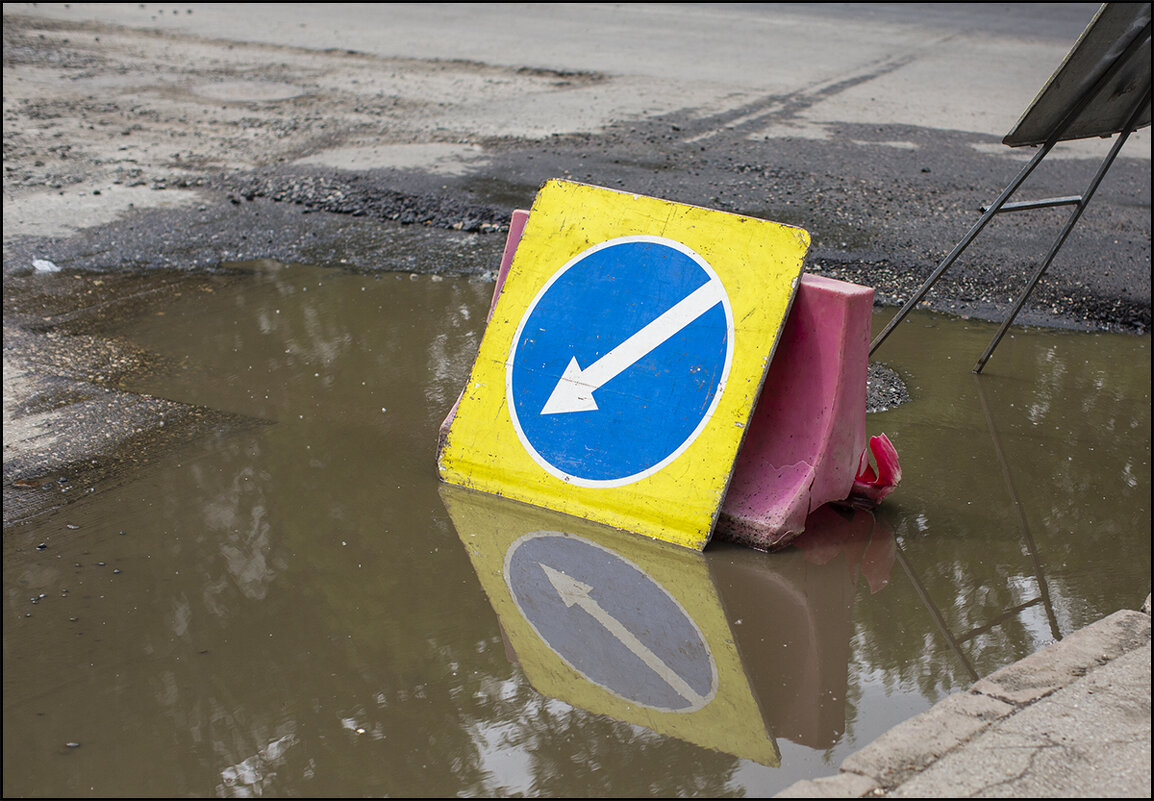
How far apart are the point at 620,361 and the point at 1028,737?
1.86 metres

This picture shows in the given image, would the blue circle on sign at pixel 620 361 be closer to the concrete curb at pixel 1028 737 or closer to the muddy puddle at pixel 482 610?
the muddy puddle at pixel 482 610

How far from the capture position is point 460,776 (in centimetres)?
262

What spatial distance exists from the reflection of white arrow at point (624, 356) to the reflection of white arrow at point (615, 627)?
0.65m

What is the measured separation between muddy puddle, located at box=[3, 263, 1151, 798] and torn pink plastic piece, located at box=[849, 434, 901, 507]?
82mm

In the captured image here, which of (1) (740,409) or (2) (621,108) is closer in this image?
(1) (740,409)

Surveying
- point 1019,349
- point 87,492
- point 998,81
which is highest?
point 998,81

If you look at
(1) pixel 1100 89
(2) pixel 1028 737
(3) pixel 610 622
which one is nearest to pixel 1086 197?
(1) pixel 1100 89

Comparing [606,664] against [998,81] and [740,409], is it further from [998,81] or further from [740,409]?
[998,81]

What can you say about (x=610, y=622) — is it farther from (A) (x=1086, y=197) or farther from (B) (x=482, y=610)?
(A) (x=1086, y=197)

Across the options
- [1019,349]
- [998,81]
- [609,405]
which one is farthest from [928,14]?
[609,405]

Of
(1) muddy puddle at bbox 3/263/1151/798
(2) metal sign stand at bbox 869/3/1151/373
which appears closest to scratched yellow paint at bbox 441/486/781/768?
(1) muddy puddle at bbox 3/263/1151/798

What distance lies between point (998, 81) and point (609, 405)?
903cm

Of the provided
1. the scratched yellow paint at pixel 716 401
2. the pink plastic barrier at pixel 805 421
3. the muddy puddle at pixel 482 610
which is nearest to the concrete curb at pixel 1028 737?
the muddy puddle at pixel 482 610

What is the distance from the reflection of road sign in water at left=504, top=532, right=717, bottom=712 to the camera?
118 inches
